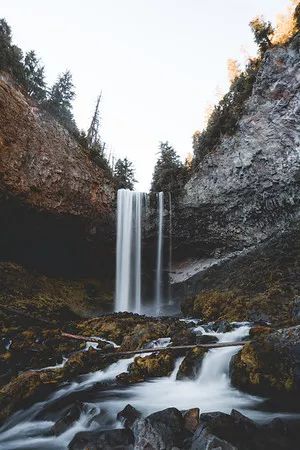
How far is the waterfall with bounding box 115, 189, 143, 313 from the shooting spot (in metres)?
22.0

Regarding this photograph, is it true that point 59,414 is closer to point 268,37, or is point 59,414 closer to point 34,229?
point 34,229

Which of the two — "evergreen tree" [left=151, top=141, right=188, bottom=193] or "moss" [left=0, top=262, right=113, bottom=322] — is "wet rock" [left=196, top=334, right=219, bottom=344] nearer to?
"moss" [left=0, top=262, right=113, bottom=322]

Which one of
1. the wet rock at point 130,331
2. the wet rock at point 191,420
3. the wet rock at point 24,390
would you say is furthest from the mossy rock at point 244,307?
the wet rock at point 24,390

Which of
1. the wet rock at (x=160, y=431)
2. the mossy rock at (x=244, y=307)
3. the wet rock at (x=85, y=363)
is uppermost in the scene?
the mossy rock at (x=244, y=307)

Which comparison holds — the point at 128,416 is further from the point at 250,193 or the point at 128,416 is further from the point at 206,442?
the point at 250,193

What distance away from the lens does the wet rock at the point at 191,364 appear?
655cm

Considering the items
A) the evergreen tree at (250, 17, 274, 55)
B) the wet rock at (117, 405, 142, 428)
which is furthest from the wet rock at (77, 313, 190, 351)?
the evergreen tree at (250, 17, 274, 55)

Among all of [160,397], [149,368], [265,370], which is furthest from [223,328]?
[160,397]

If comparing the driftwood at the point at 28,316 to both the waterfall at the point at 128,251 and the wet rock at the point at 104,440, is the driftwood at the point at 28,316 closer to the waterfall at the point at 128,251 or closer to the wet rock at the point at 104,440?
the waterfall at the point at 128,251

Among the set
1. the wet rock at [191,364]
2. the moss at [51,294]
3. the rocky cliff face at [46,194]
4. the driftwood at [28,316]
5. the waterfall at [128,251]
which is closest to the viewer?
the wet rock at [191,364]

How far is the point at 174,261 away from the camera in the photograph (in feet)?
76.9

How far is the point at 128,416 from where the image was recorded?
477 cm

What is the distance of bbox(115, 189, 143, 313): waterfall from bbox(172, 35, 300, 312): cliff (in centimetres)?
285

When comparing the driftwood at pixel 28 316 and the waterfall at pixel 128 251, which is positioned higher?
the waterfall at pixel 128 251
